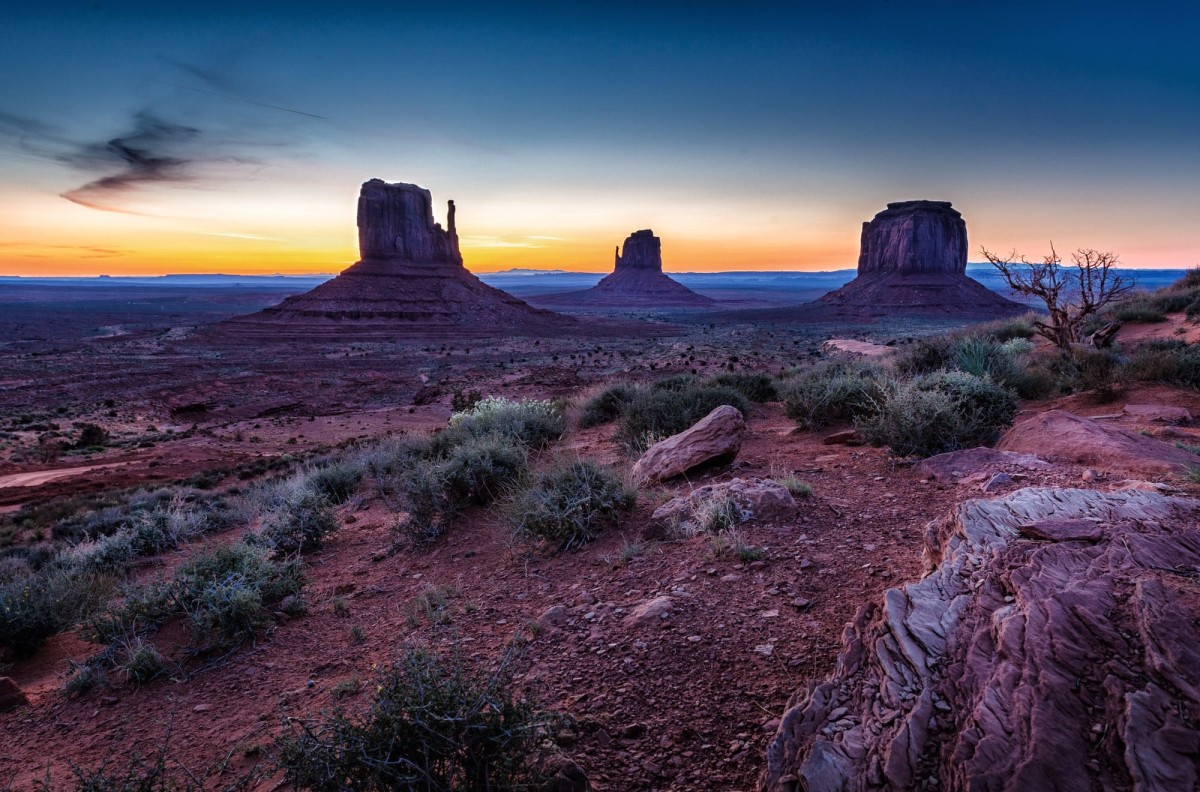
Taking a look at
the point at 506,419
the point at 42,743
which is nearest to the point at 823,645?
the point at 42,743

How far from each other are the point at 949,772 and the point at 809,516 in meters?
2.83

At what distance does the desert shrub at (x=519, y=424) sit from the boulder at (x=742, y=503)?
4.27 metres

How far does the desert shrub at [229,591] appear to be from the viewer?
4.28 metres

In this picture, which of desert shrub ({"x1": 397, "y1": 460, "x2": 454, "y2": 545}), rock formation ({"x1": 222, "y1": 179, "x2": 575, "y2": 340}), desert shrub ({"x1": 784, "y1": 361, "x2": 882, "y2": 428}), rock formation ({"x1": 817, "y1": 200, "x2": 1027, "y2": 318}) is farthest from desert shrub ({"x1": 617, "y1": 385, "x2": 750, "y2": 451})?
rock formation ({"x1": 817, "y1": 200, "x2": 1027, "y2": 318})

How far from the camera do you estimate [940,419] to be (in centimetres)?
600

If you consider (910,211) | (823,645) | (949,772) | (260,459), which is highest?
(910,211)

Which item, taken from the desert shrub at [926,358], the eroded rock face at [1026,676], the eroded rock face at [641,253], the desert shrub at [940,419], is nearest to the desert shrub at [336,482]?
the desert shrub at [940,419]

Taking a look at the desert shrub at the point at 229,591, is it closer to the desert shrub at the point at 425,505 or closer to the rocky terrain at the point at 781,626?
the rocky terrain at the point at 781,626

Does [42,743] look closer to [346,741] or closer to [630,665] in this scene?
[346,741]

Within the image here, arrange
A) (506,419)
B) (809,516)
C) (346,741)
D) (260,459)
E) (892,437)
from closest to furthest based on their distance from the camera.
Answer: (346,741)
(809,516)
(892,437)
(506,419)
(260,459)

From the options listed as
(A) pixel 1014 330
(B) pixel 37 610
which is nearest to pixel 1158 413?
(B) pixel 37 610

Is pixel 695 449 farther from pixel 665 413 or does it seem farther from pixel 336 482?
pixel 336 482

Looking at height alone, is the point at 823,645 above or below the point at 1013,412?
below

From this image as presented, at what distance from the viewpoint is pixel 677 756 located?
251 centimetres
